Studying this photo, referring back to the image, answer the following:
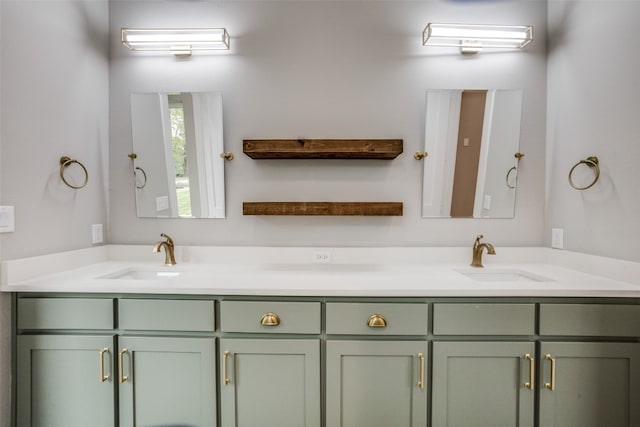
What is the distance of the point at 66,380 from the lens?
145 cm

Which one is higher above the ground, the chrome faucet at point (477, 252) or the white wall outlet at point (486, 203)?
the white wall outlet at point (486, 203)

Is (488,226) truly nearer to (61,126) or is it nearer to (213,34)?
(213,34)

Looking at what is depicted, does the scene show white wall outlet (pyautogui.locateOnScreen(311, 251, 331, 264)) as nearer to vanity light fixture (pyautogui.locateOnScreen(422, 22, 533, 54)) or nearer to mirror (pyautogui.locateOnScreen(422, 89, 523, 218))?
mirror (pyautogui.locateOnScreen(422, 89, 523, 218))

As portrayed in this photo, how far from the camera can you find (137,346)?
144 centimetres

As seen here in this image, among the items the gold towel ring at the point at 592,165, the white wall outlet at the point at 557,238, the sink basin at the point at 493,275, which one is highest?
the gold towel ring at the point at 592,165

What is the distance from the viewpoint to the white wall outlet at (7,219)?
1391 mm

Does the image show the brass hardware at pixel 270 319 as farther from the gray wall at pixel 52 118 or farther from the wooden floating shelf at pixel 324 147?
the gray wall at pixel 52 118

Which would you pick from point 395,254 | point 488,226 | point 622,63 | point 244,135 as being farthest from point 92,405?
point 622,63

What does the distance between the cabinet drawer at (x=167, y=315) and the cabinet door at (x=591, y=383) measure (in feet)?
5.00

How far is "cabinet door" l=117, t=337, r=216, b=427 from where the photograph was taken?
1.42 m

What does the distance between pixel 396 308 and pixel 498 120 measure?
1.38 meters

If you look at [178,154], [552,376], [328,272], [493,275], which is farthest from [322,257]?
[552,376]

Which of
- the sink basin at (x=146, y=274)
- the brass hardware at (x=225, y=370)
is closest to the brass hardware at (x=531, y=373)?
the brass hardware at (x=225, y=370)

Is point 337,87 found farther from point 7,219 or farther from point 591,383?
point 591,383
